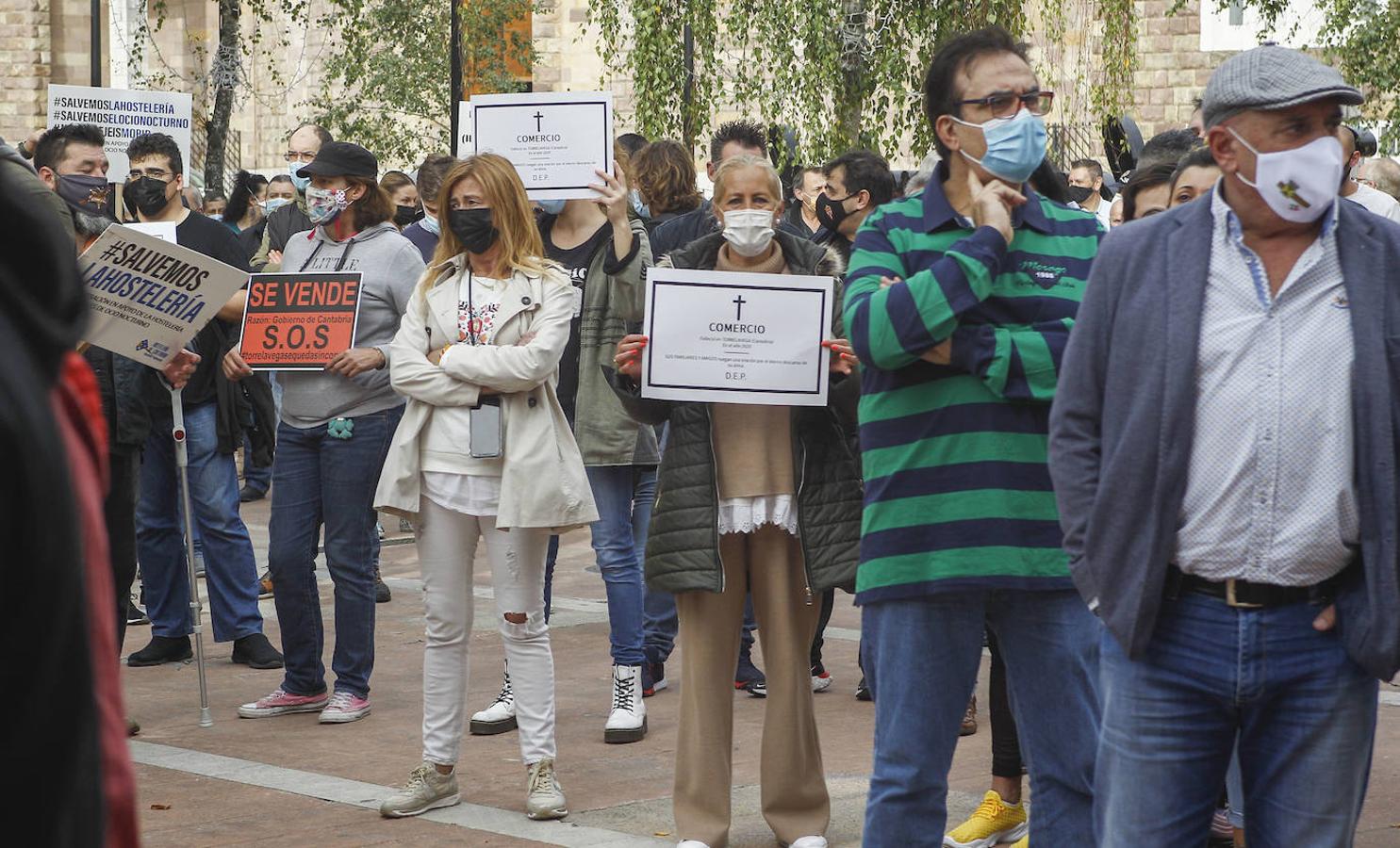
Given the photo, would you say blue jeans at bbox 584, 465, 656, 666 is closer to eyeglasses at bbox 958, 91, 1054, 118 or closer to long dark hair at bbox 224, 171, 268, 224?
eyeglasses at bbox 958, 91, 1054, 118

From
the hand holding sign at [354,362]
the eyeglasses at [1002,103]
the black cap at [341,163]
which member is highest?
the black cap at [341,163]

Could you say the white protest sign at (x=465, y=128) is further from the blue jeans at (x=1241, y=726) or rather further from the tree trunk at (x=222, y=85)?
the tree trunk at (x=222, y=85)

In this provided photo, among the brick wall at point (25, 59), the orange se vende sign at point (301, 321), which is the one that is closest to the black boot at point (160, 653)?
the orange se vende sign at point (301, 321)

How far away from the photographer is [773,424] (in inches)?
220

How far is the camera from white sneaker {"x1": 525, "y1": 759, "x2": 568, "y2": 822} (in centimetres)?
598

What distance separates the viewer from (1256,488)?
10.9 ft

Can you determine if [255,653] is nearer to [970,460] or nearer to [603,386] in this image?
[603,386]

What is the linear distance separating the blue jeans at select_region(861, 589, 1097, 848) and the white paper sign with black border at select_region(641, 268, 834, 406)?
125cm

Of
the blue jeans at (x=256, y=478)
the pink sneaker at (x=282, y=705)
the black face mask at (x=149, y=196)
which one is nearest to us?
the pink sneaker at (x=282, y=705)

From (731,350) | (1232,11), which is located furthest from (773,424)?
(1232,11)

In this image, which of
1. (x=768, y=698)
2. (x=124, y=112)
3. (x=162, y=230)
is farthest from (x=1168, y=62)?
(x=768, y=698)

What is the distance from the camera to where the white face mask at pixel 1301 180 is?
3357 mm

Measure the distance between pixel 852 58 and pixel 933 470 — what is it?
1282cm

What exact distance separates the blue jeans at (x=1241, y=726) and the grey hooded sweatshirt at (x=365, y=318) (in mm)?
4565
